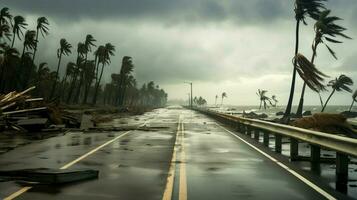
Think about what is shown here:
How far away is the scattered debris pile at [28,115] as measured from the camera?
2944cm

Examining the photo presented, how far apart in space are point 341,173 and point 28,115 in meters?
25.2

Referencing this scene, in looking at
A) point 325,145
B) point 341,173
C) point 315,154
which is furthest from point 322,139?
point 315,154

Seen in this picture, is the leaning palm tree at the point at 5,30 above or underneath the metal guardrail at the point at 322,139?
above

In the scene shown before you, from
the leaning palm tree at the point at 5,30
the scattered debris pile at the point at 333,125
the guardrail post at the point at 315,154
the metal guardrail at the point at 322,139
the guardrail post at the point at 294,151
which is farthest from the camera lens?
the leaning palm tree at the point at 5,30

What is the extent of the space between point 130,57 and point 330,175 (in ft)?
533

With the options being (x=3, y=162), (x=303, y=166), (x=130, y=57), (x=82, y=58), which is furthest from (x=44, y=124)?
(x=130, y=57)

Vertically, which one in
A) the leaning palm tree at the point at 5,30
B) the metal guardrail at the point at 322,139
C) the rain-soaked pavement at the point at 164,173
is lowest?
the rain-soaked pavement at the point at 164,173

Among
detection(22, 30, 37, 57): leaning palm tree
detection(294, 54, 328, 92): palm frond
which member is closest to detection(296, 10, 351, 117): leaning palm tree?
detection(294, 54, 328, 92): palm frond

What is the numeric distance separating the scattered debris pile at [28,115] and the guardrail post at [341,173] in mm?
21628

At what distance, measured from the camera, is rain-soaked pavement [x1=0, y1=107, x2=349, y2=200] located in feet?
31.6

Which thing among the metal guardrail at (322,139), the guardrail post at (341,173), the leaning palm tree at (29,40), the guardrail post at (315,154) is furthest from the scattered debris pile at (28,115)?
the leaning palm tree at (29,40)

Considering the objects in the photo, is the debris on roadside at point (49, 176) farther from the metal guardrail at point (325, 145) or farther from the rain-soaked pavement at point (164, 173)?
the metal guardrail at point (325, 145)

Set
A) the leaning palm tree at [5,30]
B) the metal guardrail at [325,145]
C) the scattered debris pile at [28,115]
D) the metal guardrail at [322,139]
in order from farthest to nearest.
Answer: the leaning palm tree at [5,30] < the scattered debris pile at [28,115] < the metal guardrail at [325,145] < the metal guardrail at [322,139]

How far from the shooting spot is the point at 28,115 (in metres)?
32.5
